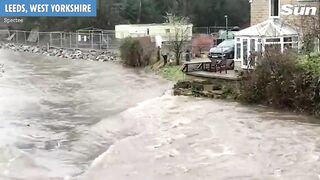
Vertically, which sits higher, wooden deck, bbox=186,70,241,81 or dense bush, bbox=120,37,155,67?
dense bush, bbox=120,37,155,67

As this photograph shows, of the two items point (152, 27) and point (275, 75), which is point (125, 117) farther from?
point (152, 27)

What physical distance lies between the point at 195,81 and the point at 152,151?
10.8m

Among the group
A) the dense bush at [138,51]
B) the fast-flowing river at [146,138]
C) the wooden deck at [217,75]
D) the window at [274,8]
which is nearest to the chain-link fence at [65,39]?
the dense bush at [138,51]

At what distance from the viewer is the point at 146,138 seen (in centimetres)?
1636

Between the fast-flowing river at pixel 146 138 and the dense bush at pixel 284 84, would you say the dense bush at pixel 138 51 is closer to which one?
the fast-flowing river at pixel 146 138

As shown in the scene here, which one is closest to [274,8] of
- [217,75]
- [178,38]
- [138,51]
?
[217,75]

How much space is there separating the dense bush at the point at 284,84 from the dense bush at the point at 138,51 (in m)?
16.7

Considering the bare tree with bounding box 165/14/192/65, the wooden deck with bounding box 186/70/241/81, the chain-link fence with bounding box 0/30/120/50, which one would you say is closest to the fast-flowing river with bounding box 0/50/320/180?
the wooden deck with bounding box 186/70/241/81

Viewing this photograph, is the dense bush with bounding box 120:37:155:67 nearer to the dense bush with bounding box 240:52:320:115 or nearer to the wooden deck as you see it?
the wooden deck

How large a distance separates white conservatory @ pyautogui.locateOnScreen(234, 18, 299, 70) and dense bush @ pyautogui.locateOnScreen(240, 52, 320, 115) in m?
5.27

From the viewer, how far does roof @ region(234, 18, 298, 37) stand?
27.2m

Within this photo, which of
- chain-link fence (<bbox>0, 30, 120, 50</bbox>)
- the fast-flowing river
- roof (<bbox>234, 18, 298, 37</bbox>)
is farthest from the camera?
chain-link fence (<bbox>0, 30, 120, 50</bbox>)

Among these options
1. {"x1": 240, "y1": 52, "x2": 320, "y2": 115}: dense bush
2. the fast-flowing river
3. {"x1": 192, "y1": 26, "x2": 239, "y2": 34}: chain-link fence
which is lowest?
the fast-flowing river

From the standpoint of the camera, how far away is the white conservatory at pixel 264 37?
89.0 feet
